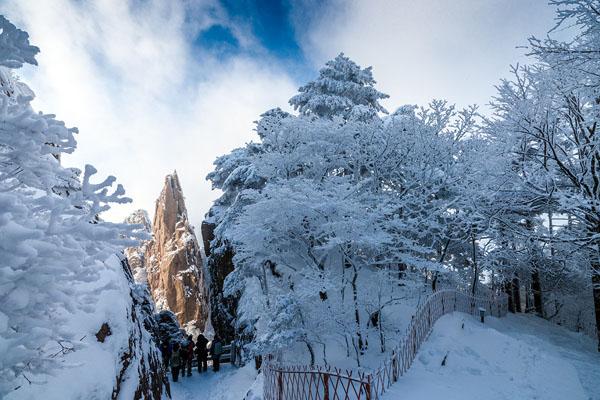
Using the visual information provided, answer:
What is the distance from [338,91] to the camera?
65.0 ft

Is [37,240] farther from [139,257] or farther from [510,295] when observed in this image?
[139,257]

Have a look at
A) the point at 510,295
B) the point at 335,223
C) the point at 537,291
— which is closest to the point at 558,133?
the point at 335,223

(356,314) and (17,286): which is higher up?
(17,286)

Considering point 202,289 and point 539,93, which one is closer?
point 539,93

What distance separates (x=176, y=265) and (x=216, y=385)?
34.4 meters

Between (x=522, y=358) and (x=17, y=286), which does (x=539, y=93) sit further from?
(x=17, y=286)

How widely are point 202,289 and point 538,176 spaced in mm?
44116

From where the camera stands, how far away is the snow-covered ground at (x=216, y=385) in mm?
11648

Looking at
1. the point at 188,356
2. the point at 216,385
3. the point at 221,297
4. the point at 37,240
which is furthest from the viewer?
the point at 221,297

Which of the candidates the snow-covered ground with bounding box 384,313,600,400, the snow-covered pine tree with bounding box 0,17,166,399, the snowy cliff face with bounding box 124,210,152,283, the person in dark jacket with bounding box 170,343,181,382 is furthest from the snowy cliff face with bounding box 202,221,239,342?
the snowy cliff face with bounding box 124,210,152,283

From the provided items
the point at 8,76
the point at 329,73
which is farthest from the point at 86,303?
the point at 329,73

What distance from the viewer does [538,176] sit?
25.0 ft

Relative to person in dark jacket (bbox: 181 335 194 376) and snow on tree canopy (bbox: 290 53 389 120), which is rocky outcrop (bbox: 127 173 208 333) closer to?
person in dark jacket (bbox: 181 335 194 376)

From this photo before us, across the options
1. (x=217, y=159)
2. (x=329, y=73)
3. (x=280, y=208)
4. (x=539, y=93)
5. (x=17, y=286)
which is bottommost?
(x=17, y=286)
